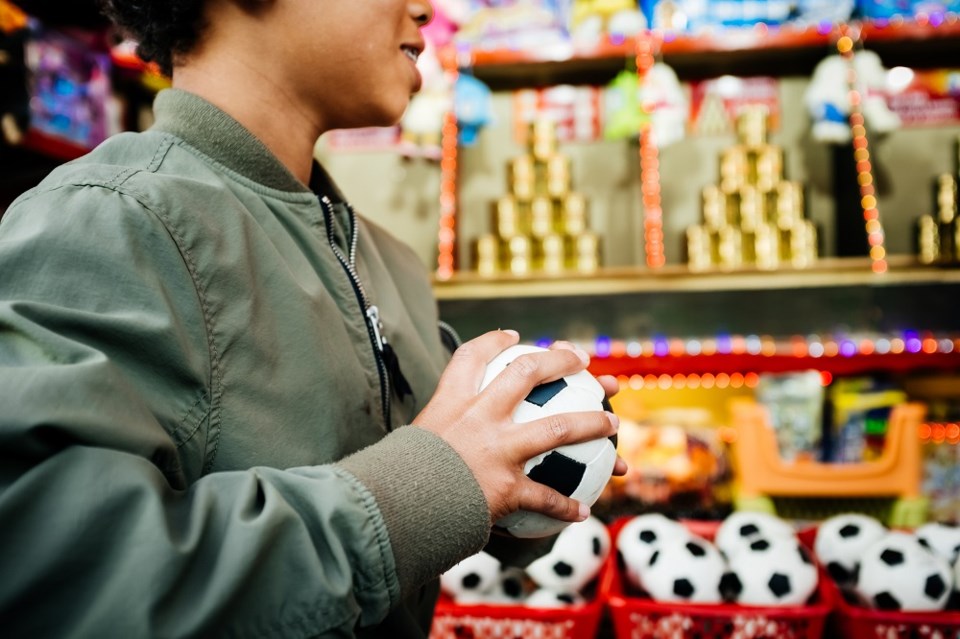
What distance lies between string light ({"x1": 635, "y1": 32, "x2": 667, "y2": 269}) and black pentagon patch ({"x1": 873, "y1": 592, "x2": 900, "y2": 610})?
85.7 inches

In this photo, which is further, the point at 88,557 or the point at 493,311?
the point at 493,311

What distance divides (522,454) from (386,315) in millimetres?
443

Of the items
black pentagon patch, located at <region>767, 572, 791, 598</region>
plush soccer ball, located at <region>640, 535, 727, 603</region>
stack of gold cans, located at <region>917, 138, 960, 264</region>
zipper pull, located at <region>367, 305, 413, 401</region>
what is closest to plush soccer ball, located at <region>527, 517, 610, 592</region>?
plush soccer ball, located at <region>640, 535, 727, 603</region>

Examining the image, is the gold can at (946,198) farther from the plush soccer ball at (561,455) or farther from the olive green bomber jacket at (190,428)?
the olive green bomber jacket at (190,428)

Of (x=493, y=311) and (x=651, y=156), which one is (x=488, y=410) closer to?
(x=493, y=311)

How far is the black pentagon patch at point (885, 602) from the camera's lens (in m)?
1.50

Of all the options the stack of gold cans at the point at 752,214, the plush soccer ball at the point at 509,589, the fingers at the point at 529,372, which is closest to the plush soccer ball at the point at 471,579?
the plush soccer ball at the point at 509,589

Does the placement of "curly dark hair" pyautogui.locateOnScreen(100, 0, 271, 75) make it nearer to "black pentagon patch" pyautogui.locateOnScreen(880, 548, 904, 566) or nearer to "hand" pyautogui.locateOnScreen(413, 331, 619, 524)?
"hand" pyautogui.locateOnScreen(413, 331, 619, 524)

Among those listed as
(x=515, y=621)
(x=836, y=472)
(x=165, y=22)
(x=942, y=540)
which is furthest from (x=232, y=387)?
(x=836, y=472)

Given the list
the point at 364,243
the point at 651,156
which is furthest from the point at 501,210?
the point at 364,243

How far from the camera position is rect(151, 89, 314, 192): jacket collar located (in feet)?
3.07

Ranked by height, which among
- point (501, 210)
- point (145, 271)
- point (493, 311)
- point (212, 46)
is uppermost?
point (212, 46)

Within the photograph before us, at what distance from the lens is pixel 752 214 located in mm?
3592

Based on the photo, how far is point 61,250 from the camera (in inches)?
27.0
